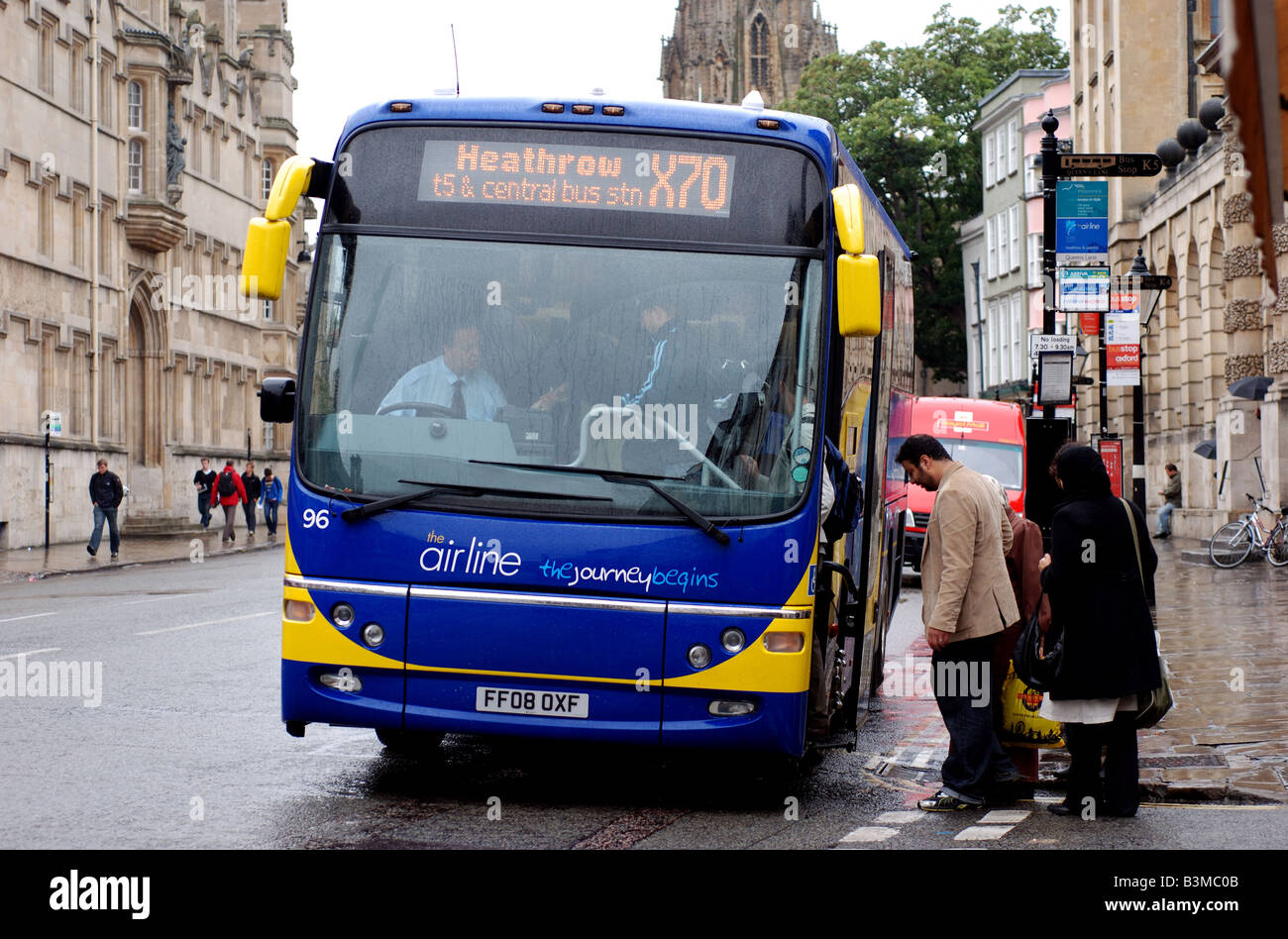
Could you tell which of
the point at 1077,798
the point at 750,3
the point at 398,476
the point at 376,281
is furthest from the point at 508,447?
the point at 750,3

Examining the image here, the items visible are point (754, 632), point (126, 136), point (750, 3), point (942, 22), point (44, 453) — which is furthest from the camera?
point (750, 3)

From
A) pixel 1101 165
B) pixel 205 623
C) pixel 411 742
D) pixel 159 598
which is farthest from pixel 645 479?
pixel 159 598

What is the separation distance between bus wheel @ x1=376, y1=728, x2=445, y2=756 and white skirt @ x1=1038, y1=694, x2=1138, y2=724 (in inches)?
139

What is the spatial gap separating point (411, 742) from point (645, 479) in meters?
2.75

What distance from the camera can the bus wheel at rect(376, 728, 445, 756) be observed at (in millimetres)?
10211

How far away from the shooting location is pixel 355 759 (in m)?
10.2

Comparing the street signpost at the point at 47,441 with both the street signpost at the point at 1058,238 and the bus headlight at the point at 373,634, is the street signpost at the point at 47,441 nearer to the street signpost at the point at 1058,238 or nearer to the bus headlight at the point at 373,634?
the street signpost at the point at 1058,238

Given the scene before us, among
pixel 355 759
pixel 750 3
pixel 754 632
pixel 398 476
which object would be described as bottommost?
pixel 355 759

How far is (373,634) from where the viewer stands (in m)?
8.56

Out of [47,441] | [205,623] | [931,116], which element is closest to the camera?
[205,623]

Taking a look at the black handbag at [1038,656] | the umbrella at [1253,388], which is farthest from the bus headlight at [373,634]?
the umbrella at [1253,388]

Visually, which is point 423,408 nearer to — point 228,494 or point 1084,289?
point 1084,289
